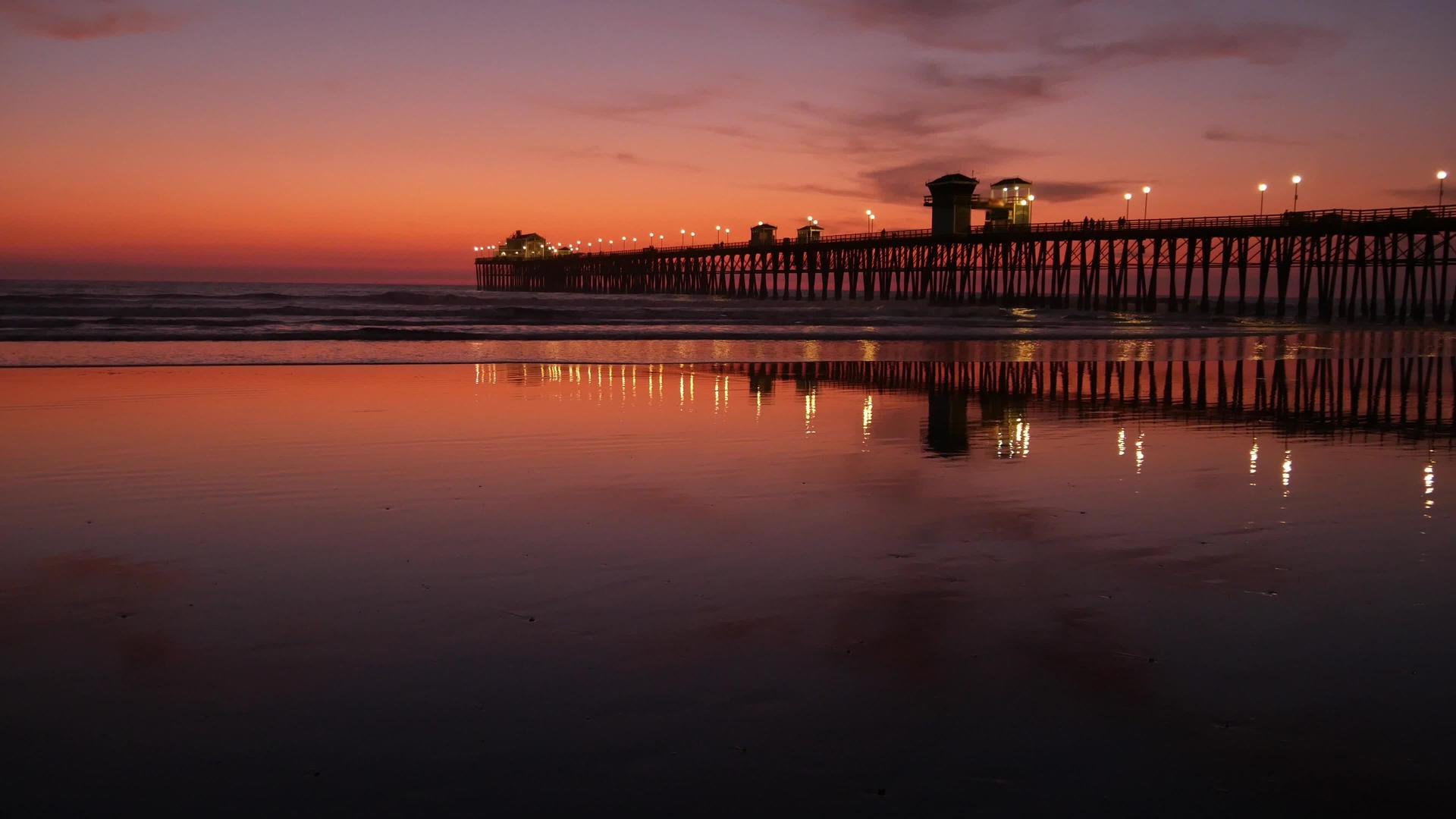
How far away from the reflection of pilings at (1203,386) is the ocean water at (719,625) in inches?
97.2

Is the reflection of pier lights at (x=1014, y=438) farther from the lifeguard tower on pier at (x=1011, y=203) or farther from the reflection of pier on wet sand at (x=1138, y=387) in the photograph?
the lifeguard tower on pier at (x=1011, y=203)

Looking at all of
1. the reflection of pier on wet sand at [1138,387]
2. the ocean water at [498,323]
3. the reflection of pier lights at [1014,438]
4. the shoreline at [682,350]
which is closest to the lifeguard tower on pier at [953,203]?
the ocean water at [498,323]

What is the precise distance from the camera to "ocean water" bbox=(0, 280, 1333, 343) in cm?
2830

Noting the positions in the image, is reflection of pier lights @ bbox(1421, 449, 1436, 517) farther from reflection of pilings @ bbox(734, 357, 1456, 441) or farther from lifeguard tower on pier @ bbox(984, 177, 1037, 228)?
lifeguard tower on pier @ bbox(984, 177, 1037, 228)

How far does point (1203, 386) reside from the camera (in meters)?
16.7

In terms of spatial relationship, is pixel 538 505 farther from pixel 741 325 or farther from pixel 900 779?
pixel 741 325

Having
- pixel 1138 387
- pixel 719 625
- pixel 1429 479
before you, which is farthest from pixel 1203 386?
pixel 719 625

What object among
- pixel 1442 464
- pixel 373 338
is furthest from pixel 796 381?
pixel 373 338

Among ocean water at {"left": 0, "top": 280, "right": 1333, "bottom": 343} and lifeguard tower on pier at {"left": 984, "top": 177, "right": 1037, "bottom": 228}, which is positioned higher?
lifeguard tower on pier at {"left": 984, "top": 177, "right": 1037, "bottom": 228}

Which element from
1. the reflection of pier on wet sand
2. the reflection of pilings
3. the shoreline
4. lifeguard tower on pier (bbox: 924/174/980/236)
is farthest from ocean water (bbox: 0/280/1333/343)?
lifeguard tower on pier (bbox: 924/174/980/236)

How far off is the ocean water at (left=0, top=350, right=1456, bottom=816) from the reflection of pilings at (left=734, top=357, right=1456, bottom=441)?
2.47 meters

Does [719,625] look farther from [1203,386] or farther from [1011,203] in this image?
[1011,203]

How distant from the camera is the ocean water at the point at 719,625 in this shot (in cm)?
325

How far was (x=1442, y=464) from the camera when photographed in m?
9.23
